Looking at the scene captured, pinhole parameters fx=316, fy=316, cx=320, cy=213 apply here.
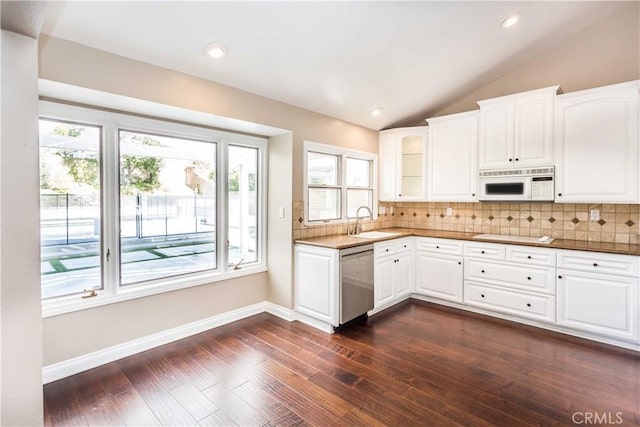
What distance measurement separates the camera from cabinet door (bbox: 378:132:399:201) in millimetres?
4613

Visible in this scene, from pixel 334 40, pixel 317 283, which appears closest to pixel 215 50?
pixel 334 40

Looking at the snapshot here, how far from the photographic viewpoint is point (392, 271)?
391 cm

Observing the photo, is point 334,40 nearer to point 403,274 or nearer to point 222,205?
point 222,205

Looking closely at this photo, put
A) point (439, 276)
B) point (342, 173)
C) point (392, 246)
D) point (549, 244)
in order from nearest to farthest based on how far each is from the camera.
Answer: point (549, 244), point (392, 246), point (439, 276), point (342, 173)

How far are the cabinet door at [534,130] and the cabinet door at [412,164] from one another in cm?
114

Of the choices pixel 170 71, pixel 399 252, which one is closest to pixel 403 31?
pixel 170 71

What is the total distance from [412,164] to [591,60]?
2174 millimetres

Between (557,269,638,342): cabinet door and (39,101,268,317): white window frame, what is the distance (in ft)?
11.1

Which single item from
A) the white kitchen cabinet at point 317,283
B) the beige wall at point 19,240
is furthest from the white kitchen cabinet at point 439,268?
the beige wall at point 19,240

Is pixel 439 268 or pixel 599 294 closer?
pixel 599 294

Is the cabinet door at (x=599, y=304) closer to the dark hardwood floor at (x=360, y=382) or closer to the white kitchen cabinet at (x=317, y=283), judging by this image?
the dark hardwood floor at (x=360, y=382)

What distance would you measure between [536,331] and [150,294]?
3.83m

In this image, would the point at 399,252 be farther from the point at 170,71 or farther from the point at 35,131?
the point at 35,131
